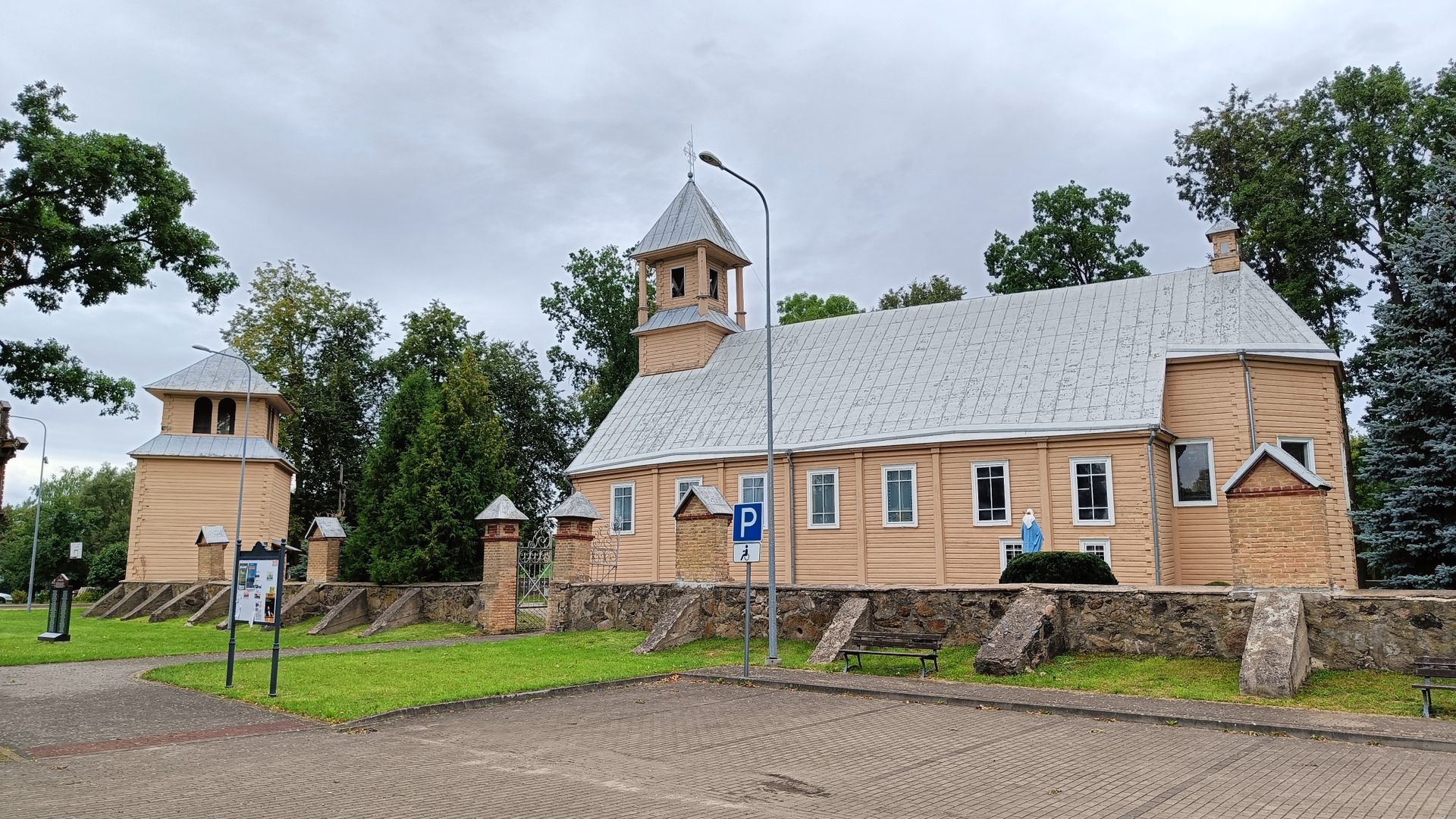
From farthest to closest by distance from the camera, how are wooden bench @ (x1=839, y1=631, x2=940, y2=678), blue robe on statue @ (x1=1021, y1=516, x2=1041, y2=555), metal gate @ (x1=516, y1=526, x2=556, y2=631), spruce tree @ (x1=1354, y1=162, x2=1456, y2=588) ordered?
metal gate @ (x1=516, y1=526, x2=556, y2=631) → blue robe on statue @ (x1=1021, y1=516, x2=1041, y2=555) → spruce tree @ (x1=1354, y1=162, x2=1456, y2=588) → wooden bench @ (x1=839, y1=631, x2=940, y2=678)

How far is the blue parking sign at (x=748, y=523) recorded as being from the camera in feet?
47.1

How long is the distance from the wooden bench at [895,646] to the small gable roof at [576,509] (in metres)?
8.73

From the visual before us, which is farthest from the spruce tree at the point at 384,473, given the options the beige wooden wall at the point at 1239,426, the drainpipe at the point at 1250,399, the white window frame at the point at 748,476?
the drainpipe at the point at 1250,399

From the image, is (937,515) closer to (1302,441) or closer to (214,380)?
(1302,441)

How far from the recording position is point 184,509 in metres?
38.0

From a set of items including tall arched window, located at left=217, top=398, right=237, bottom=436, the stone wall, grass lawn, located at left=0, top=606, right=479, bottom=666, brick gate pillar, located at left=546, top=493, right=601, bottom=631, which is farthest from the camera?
tall arched window, located at left=217, top=398, right=237, bottom=436

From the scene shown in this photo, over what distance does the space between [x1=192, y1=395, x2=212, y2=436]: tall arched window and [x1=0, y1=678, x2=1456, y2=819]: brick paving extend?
33633 mm

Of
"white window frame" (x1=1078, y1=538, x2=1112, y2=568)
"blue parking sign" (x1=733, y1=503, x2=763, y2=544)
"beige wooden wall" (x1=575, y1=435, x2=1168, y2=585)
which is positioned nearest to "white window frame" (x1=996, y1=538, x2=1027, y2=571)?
"beige wooden wall" (x1=575, y1=435, x2=1168, y2=585)

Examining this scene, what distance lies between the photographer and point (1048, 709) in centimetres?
1118

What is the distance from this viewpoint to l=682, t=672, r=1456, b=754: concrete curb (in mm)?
9188

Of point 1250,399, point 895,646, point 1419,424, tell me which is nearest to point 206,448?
point 895,646

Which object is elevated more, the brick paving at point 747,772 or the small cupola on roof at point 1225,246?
the small cupola on roof at point 1225,246

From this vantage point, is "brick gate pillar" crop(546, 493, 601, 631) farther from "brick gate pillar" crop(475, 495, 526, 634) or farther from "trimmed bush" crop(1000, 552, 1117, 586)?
"trimmed bush" crop(1000, 552, 1117, 586)

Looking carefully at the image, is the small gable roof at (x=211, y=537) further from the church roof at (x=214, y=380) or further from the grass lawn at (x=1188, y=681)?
the grass lawn at (x=1188, y=681)
